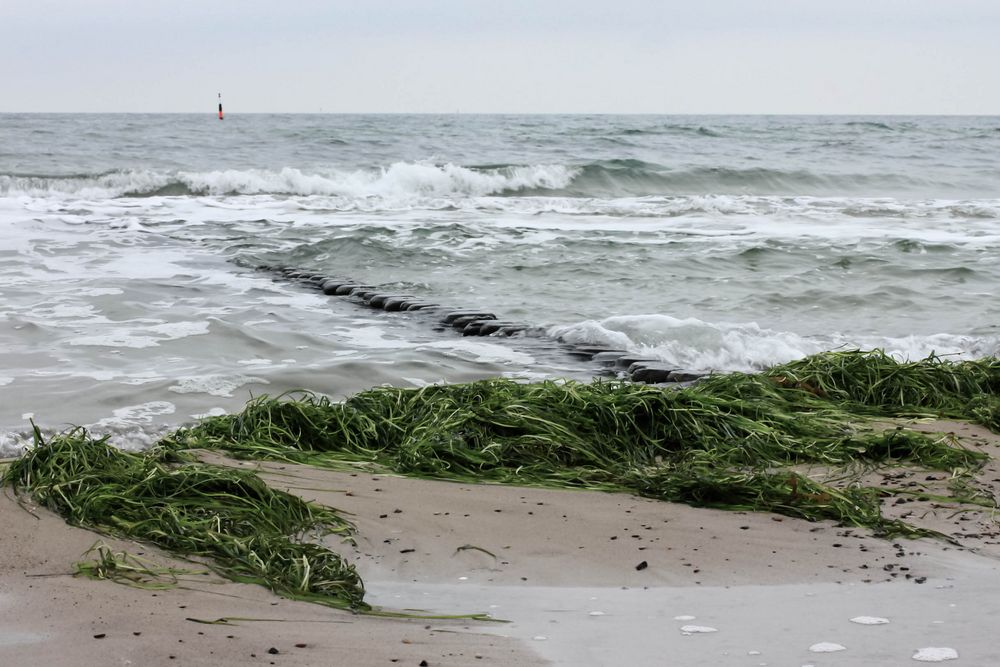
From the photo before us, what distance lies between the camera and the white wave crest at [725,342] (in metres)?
6.35

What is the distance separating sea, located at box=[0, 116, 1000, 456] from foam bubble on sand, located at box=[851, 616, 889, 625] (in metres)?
2.83

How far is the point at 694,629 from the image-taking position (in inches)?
89.9

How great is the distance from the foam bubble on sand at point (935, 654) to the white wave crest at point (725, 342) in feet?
13.3

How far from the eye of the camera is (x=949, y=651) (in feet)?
6.87

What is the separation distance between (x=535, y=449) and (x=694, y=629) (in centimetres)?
161

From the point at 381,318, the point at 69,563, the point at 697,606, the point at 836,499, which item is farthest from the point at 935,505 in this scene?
the point at 381,318

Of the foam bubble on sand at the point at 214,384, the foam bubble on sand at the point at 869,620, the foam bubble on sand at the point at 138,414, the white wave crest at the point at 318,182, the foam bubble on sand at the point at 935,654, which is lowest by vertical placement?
the foam bubble on sand at the point at 138,414

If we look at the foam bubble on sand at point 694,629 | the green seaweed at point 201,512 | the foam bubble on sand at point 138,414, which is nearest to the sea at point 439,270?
the foam bubble on sand at point 138,414

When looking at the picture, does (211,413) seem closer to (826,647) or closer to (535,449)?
(535,449)

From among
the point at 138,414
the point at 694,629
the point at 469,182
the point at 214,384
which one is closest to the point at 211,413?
the point at 138,414

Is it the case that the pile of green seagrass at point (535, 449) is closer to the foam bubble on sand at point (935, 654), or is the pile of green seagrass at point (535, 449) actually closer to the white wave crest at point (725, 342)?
the foam bubble on sand at point (935, 654)

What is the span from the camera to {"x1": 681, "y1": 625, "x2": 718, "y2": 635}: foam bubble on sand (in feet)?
7.43

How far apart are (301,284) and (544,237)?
160 inches

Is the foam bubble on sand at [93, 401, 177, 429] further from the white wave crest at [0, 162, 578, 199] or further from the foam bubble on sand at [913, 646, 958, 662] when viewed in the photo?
the white wave crest at [0, 162, 578, 199]
